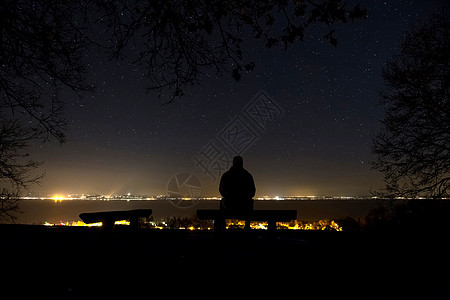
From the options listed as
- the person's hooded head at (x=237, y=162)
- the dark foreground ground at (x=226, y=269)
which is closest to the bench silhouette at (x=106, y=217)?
the dark foreground ground at (x=226, y=269)

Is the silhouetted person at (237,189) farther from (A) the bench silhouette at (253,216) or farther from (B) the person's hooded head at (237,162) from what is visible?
(A) the bench silhouette at (253,216)

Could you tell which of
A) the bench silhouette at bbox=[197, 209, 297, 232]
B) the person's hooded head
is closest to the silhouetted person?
the person's hooded head

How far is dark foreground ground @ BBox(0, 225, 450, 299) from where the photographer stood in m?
4.24

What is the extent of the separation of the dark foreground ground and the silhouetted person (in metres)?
0.64

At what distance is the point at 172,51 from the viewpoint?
176 inches

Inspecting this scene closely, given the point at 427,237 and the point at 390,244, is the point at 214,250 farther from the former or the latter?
the point at 427,237

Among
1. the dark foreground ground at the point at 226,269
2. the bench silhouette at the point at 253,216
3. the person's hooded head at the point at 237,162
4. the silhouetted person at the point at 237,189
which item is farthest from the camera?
the person's hooded head at the point at 237,162

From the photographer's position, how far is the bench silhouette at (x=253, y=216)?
5277mm

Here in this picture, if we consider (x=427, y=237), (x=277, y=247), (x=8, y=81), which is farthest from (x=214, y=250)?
(x=427, y=237)

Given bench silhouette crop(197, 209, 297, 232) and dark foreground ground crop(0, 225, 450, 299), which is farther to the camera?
bench silhouette crop(197, 209, 297, 232)

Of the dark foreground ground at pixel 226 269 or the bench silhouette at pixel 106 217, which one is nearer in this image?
the dark foreground ground at pixel 226 269

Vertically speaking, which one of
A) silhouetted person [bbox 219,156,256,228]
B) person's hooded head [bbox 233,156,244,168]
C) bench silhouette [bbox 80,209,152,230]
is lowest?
bench silhouette [bbox 80,209,152,230]

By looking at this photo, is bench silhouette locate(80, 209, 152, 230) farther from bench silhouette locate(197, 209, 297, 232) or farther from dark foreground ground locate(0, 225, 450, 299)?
bench silhouette locate(197, 209, 297, 232)

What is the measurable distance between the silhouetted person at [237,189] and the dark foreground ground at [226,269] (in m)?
0.64
